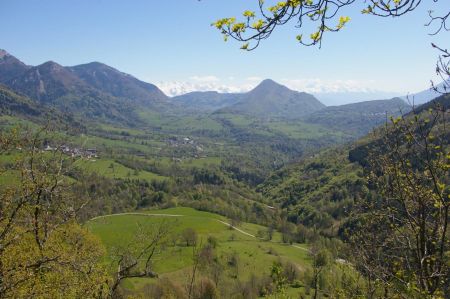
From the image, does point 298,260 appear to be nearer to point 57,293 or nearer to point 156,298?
point 156,298

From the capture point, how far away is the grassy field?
8600 cm

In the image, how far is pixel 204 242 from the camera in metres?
104

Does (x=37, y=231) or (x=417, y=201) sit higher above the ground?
(x=417, y=201)

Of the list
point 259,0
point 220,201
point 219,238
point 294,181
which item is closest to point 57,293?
point 259,0

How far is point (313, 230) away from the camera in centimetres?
12406

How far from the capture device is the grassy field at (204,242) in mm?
86000

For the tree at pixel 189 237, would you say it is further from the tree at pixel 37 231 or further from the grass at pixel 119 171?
the tree at pixel 37 231

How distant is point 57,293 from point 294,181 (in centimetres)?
18356

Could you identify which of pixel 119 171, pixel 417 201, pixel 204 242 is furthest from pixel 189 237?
pixel 417 201

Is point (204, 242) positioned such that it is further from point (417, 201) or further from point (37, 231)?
point (417, 201)

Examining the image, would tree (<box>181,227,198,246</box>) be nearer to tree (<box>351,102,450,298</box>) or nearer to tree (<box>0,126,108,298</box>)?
tree (<box>0,126,108,298</box>)

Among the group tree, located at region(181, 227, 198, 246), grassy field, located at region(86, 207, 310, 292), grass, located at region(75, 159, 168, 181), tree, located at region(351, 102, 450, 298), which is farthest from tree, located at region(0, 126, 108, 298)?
grass, located at region(75, 159, 168, 181)

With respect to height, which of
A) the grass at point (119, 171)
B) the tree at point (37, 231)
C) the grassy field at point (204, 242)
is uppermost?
the tree at point (37, 231)

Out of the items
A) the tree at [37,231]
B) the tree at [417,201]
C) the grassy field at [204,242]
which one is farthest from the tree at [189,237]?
the tree at [417,201]
